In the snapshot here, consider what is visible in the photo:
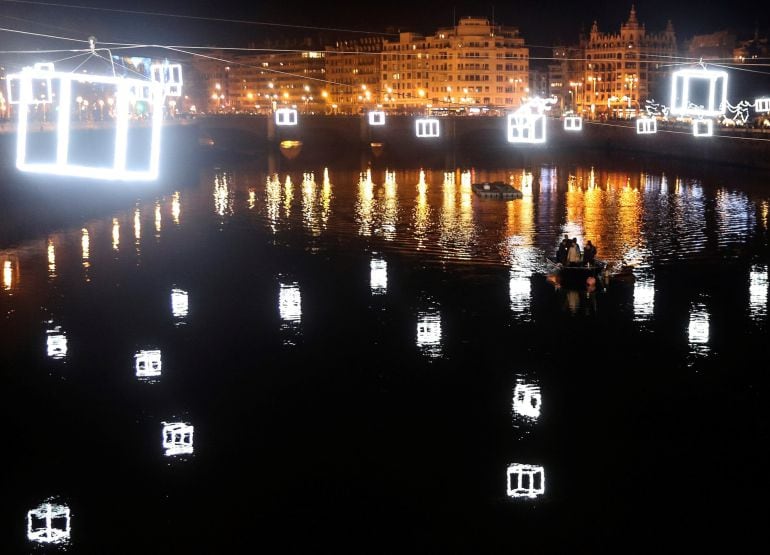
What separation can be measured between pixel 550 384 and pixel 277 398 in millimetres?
4526

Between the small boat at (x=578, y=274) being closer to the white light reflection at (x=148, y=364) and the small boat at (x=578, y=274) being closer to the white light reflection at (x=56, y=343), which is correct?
the white light reflection at (x=148, y=364)

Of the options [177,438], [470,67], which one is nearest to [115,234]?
[177,438]

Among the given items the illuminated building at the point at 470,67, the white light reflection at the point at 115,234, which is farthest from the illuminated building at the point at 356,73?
the white light reflection at the point at 115,234

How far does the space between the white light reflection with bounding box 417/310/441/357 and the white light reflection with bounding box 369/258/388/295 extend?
287cm

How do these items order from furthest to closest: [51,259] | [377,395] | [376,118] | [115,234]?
[376,118] → [115,234] → [51,259] → [377,395]

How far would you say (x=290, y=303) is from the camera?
25125mm

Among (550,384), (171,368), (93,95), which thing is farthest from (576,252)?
(93,95)

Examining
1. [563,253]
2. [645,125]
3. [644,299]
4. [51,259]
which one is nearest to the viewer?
[644,299]

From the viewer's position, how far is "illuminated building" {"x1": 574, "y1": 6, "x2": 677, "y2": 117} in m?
148

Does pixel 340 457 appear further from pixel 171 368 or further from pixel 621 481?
pixel 171 368

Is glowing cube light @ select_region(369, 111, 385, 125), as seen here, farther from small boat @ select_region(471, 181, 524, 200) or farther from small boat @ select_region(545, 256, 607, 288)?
small boat @ select_region(545, 256, 607, 288)

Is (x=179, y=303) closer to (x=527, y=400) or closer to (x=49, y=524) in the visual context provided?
(x=527, y=400)

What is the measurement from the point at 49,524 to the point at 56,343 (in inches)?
341

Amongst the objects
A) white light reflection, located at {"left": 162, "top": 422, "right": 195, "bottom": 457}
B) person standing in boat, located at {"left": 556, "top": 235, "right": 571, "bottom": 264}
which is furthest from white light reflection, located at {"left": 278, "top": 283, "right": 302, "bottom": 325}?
white light reflection, located at {"left": 162, "top": 422, "right": 195, "bottom": 457}
